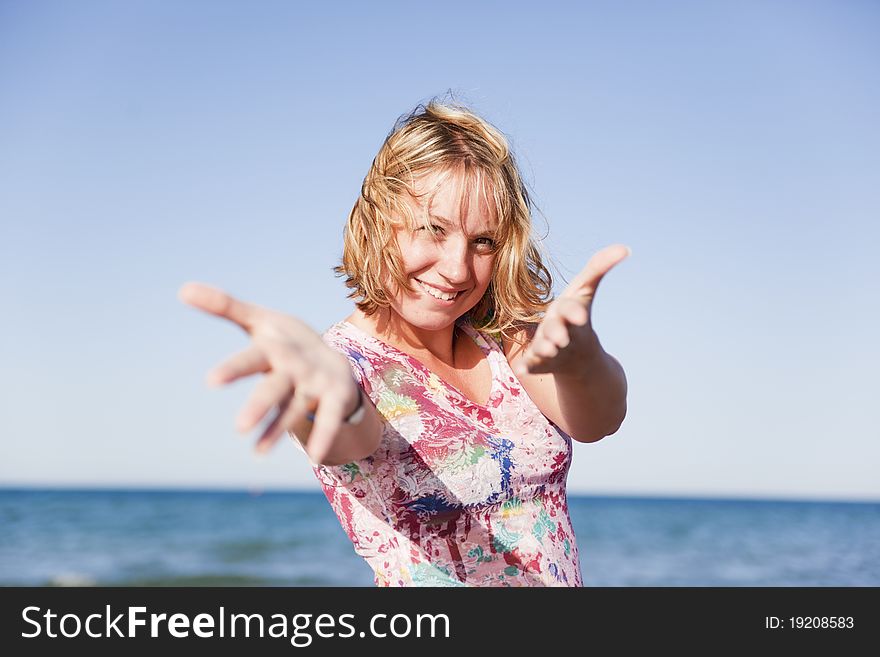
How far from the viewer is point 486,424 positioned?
2.72 metres

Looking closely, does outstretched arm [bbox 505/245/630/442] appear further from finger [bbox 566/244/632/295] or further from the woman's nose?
the woman's nose

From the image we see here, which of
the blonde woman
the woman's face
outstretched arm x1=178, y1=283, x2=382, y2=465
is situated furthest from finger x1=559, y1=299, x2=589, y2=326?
the woman's face

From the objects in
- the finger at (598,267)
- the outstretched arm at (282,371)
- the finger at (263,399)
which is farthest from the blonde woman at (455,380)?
the finger at (263,399)

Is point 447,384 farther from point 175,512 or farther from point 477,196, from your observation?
point 175,512

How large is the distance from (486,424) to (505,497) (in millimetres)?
242

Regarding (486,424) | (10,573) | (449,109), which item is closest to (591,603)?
(486,424)

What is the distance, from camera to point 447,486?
252cm

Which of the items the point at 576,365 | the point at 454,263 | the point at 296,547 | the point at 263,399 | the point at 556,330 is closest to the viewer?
the point at 263,399

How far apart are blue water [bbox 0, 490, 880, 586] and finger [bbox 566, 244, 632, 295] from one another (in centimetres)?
1526

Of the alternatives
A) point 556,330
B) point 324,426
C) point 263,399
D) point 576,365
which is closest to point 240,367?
point 263,399

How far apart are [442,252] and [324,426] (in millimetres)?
1000

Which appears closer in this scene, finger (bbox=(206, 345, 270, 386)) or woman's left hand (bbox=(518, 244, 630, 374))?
finger (bbox=(206, 345, 270, 386))

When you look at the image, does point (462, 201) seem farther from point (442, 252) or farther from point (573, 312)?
point (573, 312)

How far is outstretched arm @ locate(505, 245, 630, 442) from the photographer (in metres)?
2.06
